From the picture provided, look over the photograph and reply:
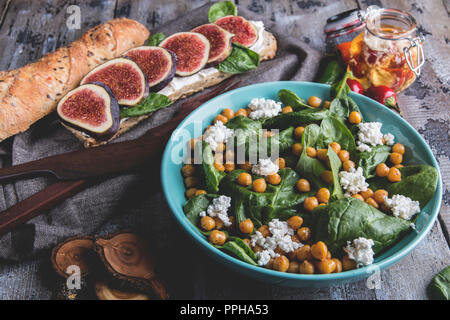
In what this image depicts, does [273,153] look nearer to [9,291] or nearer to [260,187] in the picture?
[260,187]

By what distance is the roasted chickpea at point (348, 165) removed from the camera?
6.89 feet

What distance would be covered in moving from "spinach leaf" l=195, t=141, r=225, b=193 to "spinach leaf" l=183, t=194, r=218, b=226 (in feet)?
0.17

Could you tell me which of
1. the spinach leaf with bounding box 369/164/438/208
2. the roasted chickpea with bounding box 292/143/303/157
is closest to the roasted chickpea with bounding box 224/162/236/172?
the roasted chickpea with bounding box 292/143/303/157

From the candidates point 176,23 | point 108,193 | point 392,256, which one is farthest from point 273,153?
point 176,23

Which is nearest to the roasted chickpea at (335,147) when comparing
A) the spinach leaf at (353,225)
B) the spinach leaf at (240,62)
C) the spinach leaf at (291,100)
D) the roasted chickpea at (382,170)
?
the roasted chickpea at (382,170)

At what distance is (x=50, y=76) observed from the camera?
2.94 m

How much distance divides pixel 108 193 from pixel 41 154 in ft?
2.15

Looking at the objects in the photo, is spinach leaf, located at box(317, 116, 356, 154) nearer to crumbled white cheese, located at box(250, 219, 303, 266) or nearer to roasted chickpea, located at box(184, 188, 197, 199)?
crumbled white cheese, located at box(250, 219, 303, 266)

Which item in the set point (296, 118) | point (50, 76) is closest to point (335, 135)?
point (296, 118)

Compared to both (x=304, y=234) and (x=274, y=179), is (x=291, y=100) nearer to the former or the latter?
(x=274, y=179)

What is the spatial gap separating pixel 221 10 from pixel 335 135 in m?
1.87

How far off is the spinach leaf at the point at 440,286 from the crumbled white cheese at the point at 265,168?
3.13 feet
